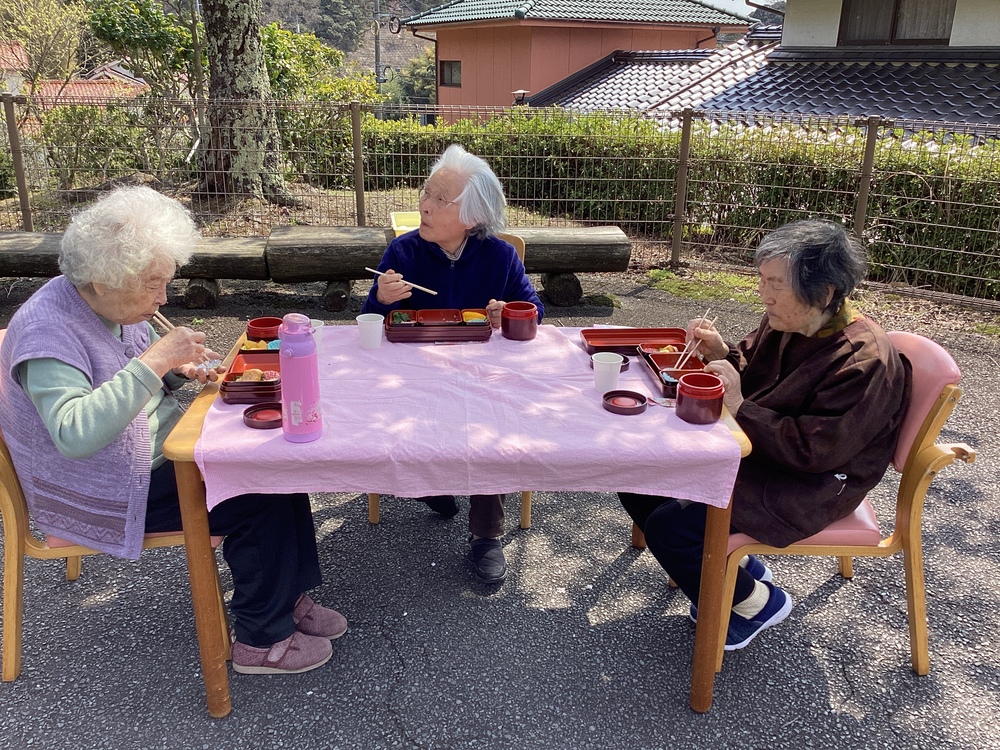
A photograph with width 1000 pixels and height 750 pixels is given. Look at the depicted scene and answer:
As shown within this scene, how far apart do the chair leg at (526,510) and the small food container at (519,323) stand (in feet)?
2.51

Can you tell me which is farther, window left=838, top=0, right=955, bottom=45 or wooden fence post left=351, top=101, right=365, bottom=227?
window left=838, top=0, right=955, bottom=45

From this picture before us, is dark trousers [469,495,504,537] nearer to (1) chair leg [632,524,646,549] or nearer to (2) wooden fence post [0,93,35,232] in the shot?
(1) chair leg [632,524,646,549]

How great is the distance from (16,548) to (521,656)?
150 centimetres

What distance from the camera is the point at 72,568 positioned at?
9.23ft

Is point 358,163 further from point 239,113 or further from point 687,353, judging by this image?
point 687,353

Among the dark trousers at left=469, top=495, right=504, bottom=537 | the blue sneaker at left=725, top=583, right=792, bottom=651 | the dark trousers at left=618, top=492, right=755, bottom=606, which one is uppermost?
the dark trousers at left=618, top=492, right=755, bottom=606

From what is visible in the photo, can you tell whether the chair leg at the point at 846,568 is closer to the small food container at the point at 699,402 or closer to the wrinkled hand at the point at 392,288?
the small food container at the point at 699,402

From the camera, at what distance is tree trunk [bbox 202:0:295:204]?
7.49 meters

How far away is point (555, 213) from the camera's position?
715cm

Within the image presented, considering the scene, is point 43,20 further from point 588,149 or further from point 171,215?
point 171,215

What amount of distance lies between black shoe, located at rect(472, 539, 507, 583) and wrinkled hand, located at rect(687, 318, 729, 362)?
102cm

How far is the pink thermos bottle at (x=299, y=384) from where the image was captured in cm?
183

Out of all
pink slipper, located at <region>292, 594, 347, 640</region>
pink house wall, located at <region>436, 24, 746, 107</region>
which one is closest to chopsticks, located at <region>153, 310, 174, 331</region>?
pink slipper, located at <region>292, 594, 347, 640</region>

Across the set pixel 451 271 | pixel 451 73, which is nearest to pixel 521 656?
pixel 451 271
